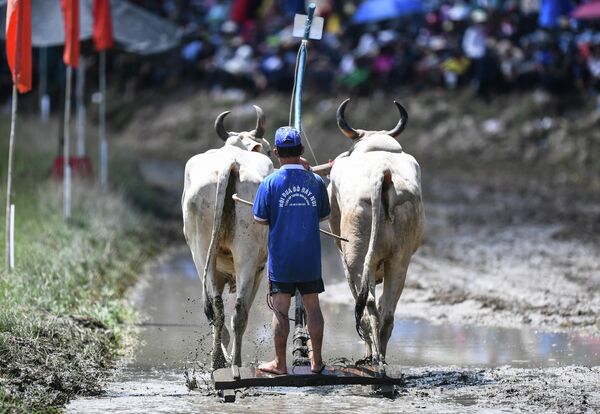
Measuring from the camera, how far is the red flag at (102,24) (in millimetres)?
18641

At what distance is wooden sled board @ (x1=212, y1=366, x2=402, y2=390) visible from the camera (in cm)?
866

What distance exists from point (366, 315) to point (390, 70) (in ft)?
70.2

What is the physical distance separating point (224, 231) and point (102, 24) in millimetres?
9706

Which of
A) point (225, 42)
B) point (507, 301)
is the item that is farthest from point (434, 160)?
point (507, 301)

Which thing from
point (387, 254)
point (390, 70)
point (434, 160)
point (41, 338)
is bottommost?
point (41, 338)

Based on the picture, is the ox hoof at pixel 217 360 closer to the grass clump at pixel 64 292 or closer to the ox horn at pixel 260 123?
the grass clump at pixel 64 292

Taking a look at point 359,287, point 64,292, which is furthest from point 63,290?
point 359,287

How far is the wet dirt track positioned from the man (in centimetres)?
51

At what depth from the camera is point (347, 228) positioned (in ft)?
32.0

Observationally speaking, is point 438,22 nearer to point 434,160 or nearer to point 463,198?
point 434,160

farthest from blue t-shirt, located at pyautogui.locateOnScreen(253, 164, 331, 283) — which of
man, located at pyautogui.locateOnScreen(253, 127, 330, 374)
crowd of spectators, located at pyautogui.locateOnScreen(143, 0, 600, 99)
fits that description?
crowd of spectators, located at pyautogui.locateOnScreen(143, 0, 600, 99)

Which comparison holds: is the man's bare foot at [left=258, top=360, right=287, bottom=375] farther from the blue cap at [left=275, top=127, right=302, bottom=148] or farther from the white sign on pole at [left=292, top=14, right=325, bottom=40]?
the white sign on pole at [left=292, top=14, right=325, bottom=40]

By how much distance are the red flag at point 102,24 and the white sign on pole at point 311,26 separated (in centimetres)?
756

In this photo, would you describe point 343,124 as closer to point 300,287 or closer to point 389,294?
point 389,294
